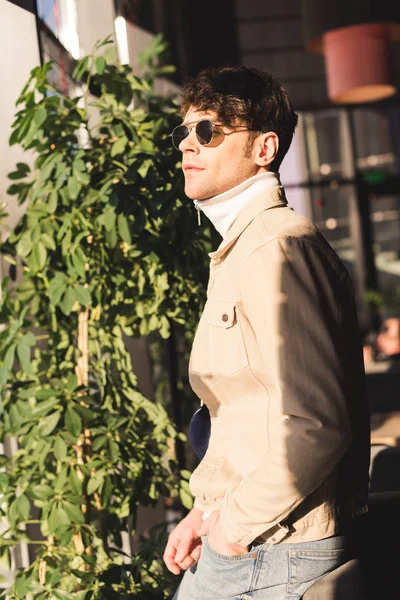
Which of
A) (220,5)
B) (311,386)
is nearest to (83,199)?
(311,386)

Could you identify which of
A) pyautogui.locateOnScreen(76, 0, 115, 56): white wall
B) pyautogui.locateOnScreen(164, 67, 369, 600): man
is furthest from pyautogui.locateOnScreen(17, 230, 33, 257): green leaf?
pyautogui.locateOnScreen(76, 0, 115, 56): white wall

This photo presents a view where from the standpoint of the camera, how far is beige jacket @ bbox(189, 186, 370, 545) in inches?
46.8

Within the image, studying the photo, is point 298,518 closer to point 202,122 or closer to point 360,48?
point 202,122

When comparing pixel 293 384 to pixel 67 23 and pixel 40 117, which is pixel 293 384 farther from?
pixel 67 23

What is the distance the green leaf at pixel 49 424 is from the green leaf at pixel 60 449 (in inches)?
1.4

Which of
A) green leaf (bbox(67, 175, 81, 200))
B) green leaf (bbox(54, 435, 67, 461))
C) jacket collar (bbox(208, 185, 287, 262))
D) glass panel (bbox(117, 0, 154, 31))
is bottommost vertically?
green leaf (bbox(54, 435, 67, 461))

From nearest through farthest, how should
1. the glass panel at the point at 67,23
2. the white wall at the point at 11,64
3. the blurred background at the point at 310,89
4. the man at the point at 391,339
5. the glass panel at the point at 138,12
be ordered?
the white wall at the point at 11,64
the blurred background at the point at 310,89
the glass panel at the point at 67,23
the glass panel at the point at 138,12
the man at the point at 391,339

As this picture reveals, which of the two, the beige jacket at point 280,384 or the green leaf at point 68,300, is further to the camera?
the green leaf at point 68,300

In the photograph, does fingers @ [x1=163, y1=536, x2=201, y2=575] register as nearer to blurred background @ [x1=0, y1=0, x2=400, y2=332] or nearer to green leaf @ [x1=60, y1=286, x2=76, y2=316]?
green leaf @ [x1=60, y1=286, x2=76, y2=316]

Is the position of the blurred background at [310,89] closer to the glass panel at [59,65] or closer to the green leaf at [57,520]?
the glass panel at [59,65]

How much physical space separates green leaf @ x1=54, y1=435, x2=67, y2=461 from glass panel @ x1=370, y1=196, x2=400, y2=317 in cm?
1036

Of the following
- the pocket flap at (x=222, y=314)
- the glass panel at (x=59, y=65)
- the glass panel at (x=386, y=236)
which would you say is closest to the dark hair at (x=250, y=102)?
the pocket flap at (x=222, y=314)

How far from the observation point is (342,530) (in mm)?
1345

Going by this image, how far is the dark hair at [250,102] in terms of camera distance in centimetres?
144
